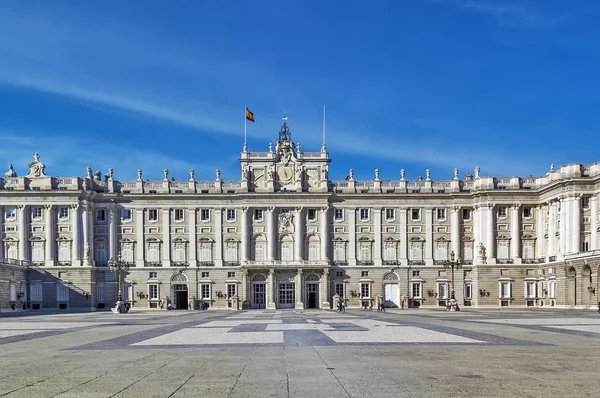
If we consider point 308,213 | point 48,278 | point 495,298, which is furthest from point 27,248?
point 495,298

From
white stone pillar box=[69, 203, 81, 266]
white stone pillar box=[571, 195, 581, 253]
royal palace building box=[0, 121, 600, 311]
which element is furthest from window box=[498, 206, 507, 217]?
white stone pillar box=[69, 203, 81, 266]

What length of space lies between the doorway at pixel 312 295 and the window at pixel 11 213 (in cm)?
3904

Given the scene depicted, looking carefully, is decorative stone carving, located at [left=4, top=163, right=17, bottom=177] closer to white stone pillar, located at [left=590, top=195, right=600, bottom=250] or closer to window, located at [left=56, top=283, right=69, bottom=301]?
window, located at [left=56, top=283, right=69, bottom=301]

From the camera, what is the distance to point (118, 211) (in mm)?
86438

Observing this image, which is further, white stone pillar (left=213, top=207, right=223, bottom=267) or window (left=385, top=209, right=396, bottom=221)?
window (left=385, top=209, right=396, bottom=221)

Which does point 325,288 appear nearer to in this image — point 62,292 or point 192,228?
point 192,228

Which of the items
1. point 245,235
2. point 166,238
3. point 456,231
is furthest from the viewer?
point 166,238

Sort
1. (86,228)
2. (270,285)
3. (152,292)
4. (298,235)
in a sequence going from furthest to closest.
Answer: (298,235) → (152,292) → (270,285) → (86,228)

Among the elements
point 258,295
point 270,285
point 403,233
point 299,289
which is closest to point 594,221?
point 403,233

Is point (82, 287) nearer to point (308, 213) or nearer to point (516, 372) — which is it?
point (308, 213)

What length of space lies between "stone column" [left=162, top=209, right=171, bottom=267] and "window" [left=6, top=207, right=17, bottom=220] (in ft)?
61.6

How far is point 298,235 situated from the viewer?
282ft

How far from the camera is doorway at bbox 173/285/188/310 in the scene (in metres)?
86.1

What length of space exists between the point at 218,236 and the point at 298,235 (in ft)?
35.6
